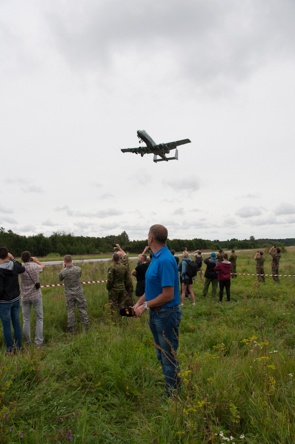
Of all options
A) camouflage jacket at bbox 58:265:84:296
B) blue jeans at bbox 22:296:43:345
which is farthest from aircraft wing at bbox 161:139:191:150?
blue jeans at bbox 22:296:43:345

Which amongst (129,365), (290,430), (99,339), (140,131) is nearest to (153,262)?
(129,365)

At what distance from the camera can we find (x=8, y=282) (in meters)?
5.50

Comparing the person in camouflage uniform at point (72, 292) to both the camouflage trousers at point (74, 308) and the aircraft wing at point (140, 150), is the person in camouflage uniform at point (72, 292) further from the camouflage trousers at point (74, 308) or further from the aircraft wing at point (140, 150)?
the aircraft wing at point (140, 150)

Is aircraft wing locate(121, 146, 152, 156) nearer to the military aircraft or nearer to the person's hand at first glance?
the military aircraft

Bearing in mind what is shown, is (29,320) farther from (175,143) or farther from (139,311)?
(175,143)

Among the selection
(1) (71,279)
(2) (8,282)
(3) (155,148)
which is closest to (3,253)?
(2) (8,282)

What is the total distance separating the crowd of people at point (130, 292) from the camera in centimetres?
319

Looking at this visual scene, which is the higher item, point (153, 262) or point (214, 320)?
point (153, 262)

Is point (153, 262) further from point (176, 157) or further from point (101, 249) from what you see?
point (101, 249)

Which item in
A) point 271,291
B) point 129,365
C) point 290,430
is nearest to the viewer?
point 290,430

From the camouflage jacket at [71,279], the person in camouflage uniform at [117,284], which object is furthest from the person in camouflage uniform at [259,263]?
the camouflage jacket at [71,279]

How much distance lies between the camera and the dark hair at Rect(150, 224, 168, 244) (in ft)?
11.0

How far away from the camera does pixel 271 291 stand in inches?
427

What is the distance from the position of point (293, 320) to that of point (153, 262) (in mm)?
4946
